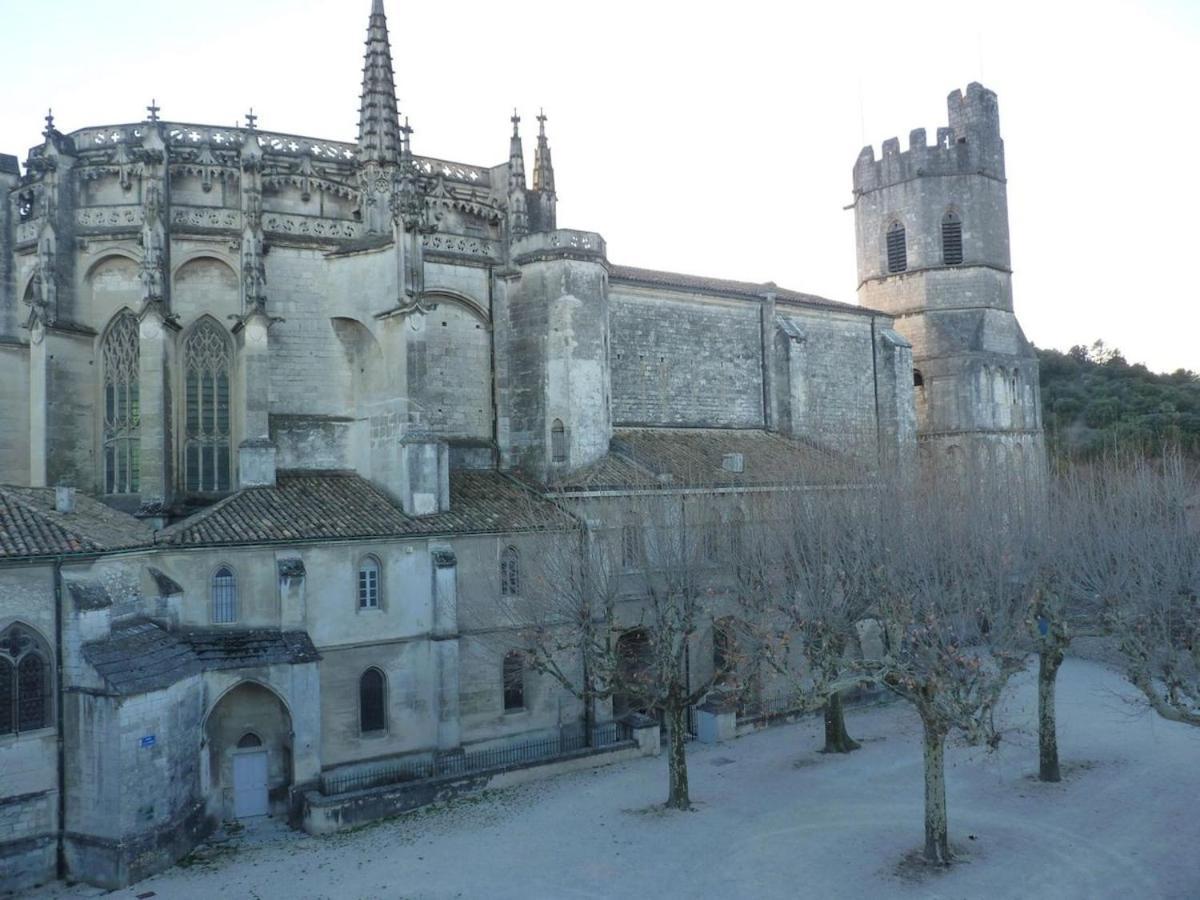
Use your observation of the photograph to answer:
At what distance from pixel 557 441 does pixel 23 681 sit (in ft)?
50.4

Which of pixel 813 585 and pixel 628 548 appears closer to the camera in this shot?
pixel 813 585

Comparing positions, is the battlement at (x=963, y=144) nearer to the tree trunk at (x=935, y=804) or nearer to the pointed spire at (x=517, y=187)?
the pointed spire at (x=517, y=187)

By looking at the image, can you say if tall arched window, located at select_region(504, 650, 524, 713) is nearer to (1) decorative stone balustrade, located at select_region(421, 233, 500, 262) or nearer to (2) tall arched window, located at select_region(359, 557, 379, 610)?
(2) tall arched window, located at select_region(359, 557, 379, 610)

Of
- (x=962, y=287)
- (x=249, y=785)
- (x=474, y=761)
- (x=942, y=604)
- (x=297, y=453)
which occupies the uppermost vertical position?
(x=962, y=287)

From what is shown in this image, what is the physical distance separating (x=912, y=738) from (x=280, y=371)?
20.0 meters

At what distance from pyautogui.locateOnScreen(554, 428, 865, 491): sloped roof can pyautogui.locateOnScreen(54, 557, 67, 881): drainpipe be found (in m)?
12.3

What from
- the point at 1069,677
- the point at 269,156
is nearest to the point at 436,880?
the point at 269,156

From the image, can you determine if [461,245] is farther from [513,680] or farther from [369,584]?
[513,680]

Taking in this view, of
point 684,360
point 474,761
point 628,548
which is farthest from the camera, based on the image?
point 684,360

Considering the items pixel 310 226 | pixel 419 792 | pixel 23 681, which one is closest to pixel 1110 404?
pixel 310 226

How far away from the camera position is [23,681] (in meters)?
17.5

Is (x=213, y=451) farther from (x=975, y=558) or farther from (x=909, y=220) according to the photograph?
(x=909, y=220)

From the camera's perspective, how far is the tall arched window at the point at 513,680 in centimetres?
2489

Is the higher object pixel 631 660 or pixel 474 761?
pixel 631 660
